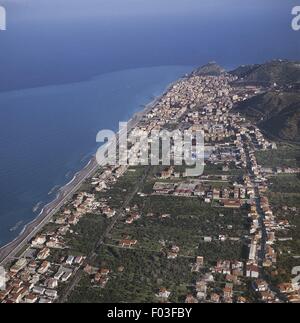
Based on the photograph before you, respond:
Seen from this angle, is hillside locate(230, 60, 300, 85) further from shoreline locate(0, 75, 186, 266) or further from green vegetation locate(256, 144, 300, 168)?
shoreline locate(0, 75, 186, 266)

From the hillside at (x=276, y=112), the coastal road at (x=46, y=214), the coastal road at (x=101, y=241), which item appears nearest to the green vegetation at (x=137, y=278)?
the coastal road at (x=101, y=241)

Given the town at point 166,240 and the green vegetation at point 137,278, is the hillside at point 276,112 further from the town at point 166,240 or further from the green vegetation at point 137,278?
the green vegetation at point 137,278

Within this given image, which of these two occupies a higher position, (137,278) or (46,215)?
A: (46,215)

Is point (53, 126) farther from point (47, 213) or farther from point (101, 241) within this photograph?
point (101, 241)

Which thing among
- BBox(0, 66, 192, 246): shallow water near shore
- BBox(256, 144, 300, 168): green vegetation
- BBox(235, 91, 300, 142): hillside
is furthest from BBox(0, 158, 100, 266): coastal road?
BBox(235, 91, 300, 142): hillside

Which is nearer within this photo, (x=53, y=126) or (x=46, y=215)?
(x=46, y=215)

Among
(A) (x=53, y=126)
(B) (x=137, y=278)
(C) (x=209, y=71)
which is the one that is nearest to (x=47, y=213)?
(B) (x=137, y=278)
